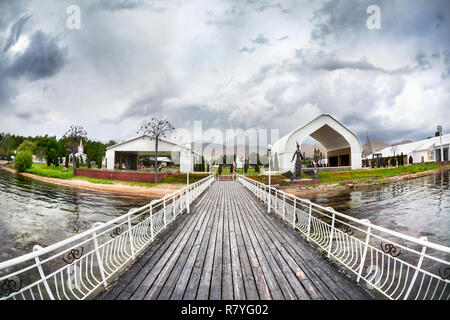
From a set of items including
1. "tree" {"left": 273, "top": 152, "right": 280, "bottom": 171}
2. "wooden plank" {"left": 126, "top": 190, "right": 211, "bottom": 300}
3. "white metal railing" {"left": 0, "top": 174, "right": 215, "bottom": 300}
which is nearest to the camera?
"white metal railing" {"left": 0, "top": 174, "right": 215, "bottom": 300}

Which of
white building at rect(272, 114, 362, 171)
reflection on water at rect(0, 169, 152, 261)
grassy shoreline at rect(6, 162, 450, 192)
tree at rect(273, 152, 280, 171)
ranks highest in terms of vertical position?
white building at rect(272, 114, 362, 171)

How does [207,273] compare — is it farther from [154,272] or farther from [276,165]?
[276,165]

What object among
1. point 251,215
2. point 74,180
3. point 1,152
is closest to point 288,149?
point 251,215

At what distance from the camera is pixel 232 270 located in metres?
3.40

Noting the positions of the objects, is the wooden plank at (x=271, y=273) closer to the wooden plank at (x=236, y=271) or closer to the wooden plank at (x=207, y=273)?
the wooden plank at (x=236, y=271)

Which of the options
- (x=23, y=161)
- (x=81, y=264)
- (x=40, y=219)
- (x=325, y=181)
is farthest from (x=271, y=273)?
(x=23, y=161)

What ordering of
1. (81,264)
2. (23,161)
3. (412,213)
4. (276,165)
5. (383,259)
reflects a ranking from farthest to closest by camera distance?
1. (276,165)
2. (23,161)
3. (412,213)
4. (81,264)
5. (383,259)

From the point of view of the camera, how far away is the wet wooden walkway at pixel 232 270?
2812mm

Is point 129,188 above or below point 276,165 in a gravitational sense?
below

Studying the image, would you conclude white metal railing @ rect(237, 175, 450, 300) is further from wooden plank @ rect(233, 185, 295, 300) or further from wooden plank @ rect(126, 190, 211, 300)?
wooden plank @ rect(126, 190, 211, 300)

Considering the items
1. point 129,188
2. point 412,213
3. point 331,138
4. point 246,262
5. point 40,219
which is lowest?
point 40,219

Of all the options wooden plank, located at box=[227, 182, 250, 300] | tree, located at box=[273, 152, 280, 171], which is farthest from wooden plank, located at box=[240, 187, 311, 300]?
tree, located at box=[273, 152, 280, 171]

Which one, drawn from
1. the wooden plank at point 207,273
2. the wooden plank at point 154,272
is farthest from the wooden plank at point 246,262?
the wooden plank at point 154,272

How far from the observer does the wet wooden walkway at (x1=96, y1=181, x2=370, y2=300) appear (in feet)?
9.23
